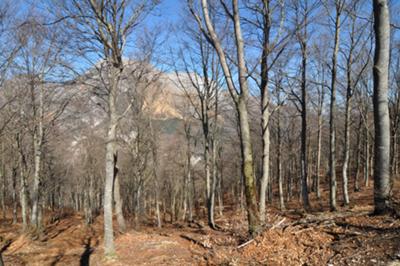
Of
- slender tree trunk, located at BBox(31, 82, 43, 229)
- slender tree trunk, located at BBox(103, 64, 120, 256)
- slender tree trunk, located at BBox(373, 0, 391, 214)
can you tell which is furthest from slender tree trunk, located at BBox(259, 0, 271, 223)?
slender tree trunk, located at BBox(31, 82, 43, 229)

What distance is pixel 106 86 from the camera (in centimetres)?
893

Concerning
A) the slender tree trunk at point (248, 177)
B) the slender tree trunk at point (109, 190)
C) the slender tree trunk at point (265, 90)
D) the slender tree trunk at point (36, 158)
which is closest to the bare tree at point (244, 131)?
the slender tree trunk at point (248, 177)

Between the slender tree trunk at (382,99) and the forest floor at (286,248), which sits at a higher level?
the slender tree trunk at (382,99)

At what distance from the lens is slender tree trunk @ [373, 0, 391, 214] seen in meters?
5.66

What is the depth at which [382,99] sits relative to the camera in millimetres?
5711

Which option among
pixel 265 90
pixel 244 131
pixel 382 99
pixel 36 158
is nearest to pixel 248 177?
pixel 244 131

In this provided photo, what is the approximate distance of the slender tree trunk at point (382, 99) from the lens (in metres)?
5.66

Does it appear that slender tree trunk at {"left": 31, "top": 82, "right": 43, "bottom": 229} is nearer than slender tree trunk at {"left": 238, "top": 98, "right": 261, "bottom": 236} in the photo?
No

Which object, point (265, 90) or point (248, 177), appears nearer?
point (248, 177)

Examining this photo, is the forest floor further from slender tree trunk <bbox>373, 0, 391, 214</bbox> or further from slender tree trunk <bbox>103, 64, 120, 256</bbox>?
slender tree trunk <bbox>373, 0, 391, 214</bbox>

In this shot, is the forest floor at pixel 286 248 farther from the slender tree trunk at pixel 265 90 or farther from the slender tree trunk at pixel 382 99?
the slender tree trunk at pixel 265 90

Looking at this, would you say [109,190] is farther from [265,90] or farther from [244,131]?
[265,90]

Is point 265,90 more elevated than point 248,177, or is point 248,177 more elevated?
point 265,90

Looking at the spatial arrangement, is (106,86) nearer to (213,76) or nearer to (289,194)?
(213,76)
